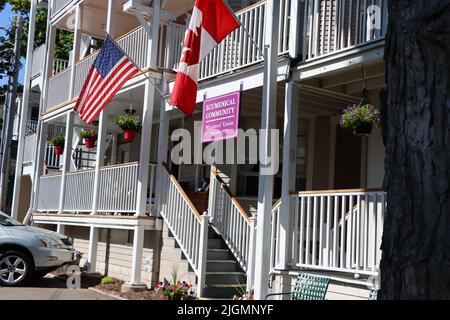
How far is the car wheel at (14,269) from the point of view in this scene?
11500 mm

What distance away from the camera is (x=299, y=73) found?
881cm

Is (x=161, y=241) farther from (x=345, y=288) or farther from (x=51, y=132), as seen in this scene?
(x=51, y=132)

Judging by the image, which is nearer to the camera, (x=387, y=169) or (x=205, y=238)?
(x=387, y=169)

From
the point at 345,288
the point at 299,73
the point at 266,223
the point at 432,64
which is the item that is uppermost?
the point at 299,73

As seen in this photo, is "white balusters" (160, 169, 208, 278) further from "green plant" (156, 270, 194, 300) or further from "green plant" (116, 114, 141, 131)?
"green plant" (116, 114, 141, 131)

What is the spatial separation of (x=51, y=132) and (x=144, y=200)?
1425 centimetres

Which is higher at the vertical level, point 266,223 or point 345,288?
point 266,223

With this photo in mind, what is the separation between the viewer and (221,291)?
396 inches

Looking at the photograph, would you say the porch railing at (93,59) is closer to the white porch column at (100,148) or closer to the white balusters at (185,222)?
the white porch column at (100,148)

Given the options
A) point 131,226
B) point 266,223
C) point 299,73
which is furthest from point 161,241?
point 299,73

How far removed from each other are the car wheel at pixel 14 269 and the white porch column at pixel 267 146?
545 cm

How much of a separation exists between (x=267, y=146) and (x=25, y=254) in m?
5.96

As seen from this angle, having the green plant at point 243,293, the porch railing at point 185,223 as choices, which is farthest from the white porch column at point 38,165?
the green plant at point 243,293

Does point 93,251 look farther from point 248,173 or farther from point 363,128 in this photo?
point 363,128
